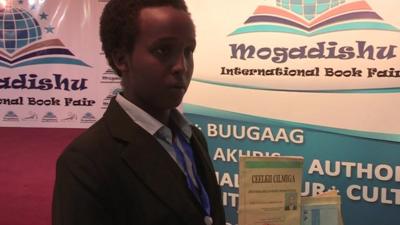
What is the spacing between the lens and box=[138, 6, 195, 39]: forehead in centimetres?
83

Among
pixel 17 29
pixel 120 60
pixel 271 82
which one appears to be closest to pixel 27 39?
pixel 17 29

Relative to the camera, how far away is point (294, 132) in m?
2.05

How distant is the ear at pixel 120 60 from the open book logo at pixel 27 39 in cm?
148

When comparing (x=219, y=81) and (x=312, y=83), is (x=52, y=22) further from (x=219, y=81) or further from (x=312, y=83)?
(x=312, y=83)

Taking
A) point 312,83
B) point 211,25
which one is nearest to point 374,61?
point 312,83

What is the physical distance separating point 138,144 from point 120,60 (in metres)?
0.17

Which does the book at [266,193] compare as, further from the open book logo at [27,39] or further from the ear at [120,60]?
the open book logo at [27,39]

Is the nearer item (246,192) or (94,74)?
(246,192)

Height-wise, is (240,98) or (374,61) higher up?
(374,61)

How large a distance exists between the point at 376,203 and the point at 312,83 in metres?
0.61

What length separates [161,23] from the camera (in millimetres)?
825

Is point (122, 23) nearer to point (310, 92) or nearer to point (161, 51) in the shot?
point (161, 51)

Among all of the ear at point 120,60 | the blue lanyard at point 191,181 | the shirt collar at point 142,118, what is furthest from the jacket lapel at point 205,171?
the ear at point 120,60

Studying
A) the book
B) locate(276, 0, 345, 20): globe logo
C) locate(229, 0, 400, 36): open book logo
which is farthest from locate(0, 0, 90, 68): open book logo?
the book
